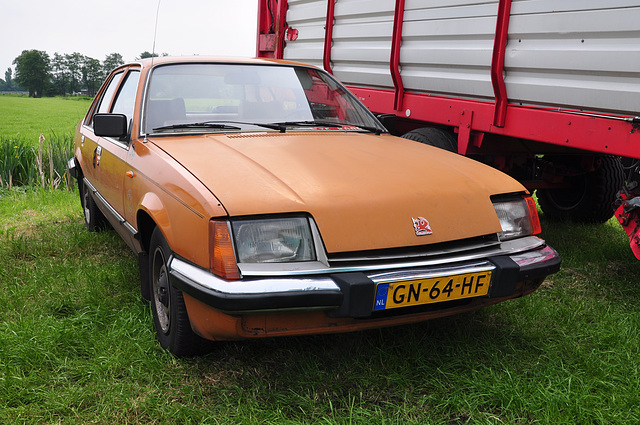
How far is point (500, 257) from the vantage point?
8.05 feet

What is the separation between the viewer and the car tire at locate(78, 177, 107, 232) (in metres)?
4.73

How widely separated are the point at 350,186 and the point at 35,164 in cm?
657

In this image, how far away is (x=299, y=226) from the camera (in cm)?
222

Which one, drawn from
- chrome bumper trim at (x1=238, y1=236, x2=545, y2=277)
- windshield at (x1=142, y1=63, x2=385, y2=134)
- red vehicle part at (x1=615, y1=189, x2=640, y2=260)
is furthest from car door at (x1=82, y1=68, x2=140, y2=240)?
red vehicle part at (x1=615, y1=189, x2=640, y2=260)

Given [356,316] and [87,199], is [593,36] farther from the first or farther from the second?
[87,199]

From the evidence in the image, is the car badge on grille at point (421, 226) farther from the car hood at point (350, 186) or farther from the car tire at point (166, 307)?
the car tire at point (166, 307)

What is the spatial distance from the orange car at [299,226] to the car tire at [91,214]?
5.34 feet

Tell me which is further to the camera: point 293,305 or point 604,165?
point 604,165

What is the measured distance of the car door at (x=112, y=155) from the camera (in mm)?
3320

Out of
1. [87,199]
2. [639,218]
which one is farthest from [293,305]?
[87,199]

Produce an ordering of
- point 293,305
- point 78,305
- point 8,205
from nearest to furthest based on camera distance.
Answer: point 293,305, point 78,305, point 8,205

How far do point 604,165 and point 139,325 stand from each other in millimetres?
4427

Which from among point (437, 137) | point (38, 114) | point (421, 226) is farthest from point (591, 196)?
point (38, 114)

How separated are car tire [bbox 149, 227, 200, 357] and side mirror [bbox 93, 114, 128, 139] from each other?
726mm
